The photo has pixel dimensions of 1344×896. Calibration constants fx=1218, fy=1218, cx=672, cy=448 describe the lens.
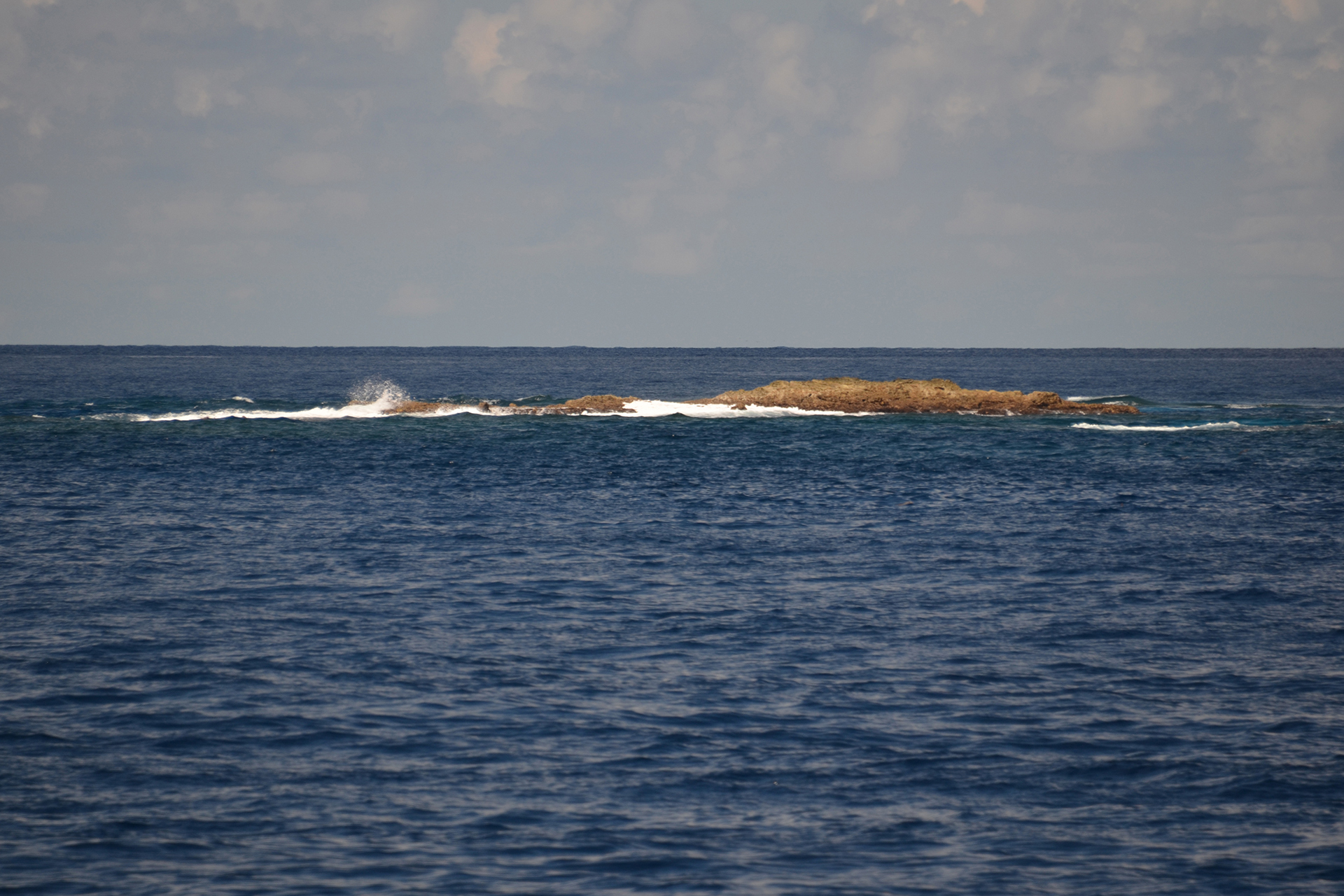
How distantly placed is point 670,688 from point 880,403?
6401 centimetres

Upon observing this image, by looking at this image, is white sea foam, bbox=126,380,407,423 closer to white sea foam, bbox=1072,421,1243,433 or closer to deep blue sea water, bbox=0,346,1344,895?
deep blue sea water, bbox=0,346,1344,895

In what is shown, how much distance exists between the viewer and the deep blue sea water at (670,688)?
14609 mm

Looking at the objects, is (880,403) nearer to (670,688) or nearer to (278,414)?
(278,414)

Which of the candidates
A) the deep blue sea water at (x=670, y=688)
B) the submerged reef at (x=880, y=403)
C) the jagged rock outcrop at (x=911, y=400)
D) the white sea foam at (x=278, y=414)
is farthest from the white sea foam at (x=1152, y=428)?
the white sea foam at (x=278, y=414)

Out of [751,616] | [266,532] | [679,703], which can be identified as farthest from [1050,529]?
[266,532]

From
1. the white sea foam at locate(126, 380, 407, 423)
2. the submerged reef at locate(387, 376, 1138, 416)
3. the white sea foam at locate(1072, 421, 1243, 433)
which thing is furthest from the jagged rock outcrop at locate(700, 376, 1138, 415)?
the white sea foam at locate(126, 380, 407, 423)

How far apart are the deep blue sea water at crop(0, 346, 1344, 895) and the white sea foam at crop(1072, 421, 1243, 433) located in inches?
916

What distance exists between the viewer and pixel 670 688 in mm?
20734

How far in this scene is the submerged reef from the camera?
81.9 metres

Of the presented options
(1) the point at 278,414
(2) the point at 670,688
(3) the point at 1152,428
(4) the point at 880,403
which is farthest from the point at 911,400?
(2) the point at 670,688

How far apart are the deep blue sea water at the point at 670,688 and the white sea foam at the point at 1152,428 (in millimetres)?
23254

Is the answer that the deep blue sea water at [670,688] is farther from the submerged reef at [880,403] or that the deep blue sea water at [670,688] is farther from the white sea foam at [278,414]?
the submerged reef at [880,403]

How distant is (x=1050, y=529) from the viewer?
1490 inches

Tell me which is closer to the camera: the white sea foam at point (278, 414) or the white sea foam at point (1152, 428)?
the white sea foam at point (1152, 428)
